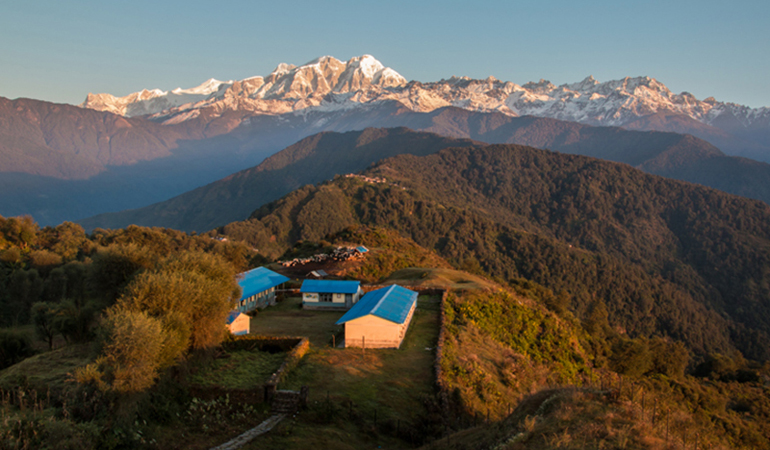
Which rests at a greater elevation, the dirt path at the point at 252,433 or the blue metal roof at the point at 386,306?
the blue metal roof at the point at 386,306

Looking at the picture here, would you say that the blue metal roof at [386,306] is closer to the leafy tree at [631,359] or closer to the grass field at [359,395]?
the grass field at [359,395]

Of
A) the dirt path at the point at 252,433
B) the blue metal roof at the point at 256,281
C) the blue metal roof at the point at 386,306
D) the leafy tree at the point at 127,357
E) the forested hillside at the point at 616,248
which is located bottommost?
the forested hillside at the point at 616,248

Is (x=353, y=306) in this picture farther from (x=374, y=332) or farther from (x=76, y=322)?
(x=76, y=322)

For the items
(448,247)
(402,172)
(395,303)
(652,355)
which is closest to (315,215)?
(448,247)

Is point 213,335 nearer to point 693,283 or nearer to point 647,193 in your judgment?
point 693,283

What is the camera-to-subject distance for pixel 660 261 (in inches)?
6442

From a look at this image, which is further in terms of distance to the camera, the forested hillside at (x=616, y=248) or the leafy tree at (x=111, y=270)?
the forested hillside at (x=616, y=248)

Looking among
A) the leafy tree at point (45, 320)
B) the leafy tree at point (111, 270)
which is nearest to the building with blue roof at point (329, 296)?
the leafy tree at point (111, 270)

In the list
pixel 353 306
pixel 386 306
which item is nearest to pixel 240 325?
pixel 353 306

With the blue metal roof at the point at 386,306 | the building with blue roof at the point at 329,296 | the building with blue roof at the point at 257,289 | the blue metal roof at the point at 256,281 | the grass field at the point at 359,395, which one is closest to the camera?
the grass field at the point at 359,395

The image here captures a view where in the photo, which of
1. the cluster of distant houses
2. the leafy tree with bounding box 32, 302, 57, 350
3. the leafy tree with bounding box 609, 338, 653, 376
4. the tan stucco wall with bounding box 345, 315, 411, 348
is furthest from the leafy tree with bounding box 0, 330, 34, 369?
the leafy tree with bounding box 609, 338, 653, 376

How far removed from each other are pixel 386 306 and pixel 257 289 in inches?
438

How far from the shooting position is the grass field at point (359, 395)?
45.2 feet

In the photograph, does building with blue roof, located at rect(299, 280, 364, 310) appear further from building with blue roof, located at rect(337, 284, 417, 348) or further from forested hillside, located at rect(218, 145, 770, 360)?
forested hillside, located at rect(218, 145, 770, 360)
